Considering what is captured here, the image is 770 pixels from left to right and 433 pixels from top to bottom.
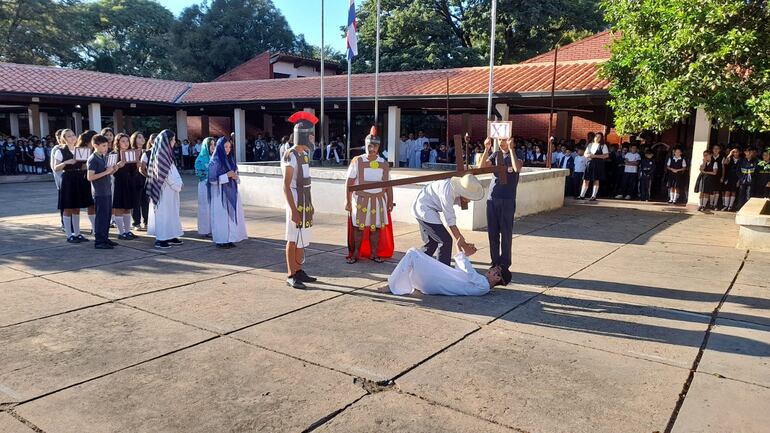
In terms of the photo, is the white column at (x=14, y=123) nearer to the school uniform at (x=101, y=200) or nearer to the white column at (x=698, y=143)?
the school uniform at (x=101, y=200)

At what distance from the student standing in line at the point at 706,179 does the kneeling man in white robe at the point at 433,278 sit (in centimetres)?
975

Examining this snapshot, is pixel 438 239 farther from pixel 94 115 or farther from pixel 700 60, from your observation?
pixel 94 115

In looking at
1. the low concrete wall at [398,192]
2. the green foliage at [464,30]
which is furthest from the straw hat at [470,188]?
the green foliage at [464,30]

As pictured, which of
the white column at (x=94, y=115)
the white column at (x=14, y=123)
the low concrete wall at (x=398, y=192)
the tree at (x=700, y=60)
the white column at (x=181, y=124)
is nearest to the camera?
the tree at (x=700, y=60)

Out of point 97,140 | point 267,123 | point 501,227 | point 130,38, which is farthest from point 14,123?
point 501,227

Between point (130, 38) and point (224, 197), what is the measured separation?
38.4 meters

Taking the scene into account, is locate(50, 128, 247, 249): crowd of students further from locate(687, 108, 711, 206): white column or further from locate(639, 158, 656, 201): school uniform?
locate(687, 108, 711, 206): white column

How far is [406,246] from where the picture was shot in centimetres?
838

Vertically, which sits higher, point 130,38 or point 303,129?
point 130,38

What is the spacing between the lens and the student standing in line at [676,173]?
45.0 ft

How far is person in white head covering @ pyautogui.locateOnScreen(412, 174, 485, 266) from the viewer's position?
5.34 metres

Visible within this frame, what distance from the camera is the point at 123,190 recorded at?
8.46m

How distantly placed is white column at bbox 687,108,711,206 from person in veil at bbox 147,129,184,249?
39.1ft

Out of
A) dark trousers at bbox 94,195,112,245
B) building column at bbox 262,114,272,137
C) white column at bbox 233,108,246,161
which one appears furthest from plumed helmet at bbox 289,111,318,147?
building column at bbox 262,114,272,137
